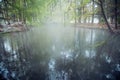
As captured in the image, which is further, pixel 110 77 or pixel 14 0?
pixel 110 77

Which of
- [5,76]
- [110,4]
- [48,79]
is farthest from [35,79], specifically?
[110,4]

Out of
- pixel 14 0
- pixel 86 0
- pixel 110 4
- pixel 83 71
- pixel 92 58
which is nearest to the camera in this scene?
pixel 14 0

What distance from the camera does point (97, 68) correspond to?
798 centimetres

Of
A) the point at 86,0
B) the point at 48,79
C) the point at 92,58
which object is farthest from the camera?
the point at 86,0

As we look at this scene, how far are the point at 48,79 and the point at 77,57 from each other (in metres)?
3.90

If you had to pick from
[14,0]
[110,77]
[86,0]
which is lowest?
[110,77]

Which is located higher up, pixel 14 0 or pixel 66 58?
pixel 14 0

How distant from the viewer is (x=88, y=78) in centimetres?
665

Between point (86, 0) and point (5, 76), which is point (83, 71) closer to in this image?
point (5, 76)

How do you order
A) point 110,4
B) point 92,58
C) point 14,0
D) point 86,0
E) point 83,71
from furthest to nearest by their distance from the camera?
point 110,4 → point 86,0 → point 92,58 → point 83,71 → point 14,0

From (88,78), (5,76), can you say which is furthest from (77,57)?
(5,76)

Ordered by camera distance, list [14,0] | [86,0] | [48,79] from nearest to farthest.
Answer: [14,0] < [48,79] < [86,0]

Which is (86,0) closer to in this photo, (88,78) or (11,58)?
(11,58)

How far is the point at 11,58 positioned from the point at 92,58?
5.30 meters
